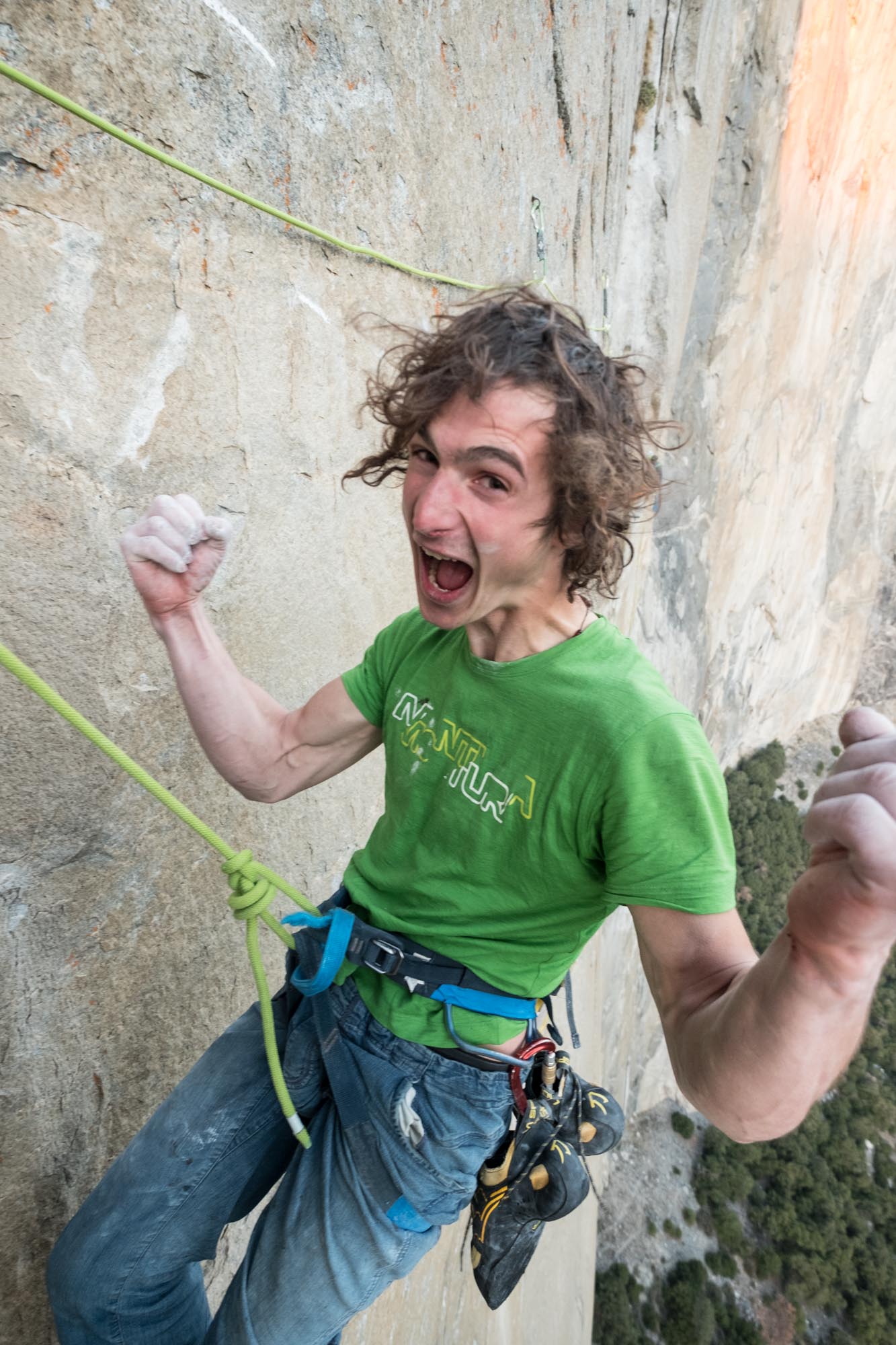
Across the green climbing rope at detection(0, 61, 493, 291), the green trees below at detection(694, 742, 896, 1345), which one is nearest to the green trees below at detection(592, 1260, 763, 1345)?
the green trees below at detection(694, 742, 896, 1345)

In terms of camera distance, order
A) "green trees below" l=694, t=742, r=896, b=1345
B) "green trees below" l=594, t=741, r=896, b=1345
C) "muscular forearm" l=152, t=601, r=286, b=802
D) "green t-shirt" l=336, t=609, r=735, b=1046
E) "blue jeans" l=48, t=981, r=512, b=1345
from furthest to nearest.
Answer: "green trees below" l=694, t=742, r=896, b=1345 → "green trees below" l=594, t=741, r=896, b=1345 → "muscular forearm" l=152, t=601, r=286, b=802 → "blue jeans" l=48, t=981, r=512, b=1345 → "green t-shirt" l=336, t=609, r=735, b=1046

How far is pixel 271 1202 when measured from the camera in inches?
47.0

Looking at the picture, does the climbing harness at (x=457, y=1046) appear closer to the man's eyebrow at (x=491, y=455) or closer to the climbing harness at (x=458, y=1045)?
the climbing harness at (x=458, y=1045)

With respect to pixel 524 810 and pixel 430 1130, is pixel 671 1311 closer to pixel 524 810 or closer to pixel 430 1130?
pixel 430 1130

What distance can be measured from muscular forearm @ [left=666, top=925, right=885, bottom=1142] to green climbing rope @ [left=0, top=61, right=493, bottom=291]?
1.21 meters

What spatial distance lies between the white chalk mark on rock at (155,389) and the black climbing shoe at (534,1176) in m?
1.19

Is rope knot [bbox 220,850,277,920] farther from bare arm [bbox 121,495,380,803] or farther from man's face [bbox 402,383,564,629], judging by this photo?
man's face [bbox 402,383,564,629]

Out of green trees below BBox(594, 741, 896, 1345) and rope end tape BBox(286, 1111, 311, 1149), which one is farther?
green trees below BBox(594, 741, 896, 1345)

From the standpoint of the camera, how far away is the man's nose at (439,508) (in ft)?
3.76

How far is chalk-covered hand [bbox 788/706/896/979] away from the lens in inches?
25.3

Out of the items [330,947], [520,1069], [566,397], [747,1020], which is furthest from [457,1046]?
[566,397]

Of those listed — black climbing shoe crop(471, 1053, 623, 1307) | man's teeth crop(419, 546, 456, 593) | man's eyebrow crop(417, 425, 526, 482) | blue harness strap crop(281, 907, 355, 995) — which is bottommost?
black climbing shoe crop(471, 1053, 623, 1307)

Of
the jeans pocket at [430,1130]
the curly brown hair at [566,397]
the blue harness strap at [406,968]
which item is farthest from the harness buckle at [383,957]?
the curly brown hair at [566,397]

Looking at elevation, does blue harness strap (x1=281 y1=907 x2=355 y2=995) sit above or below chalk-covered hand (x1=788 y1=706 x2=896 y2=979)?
below
